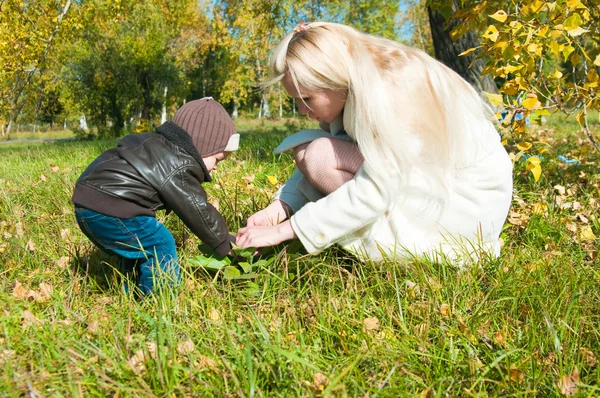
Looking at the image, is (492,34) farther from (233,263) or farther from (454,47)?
(454,47)

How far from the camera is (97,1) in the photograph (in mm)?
10203

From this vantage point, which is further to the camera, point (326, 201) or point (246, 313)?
point (326, 201)

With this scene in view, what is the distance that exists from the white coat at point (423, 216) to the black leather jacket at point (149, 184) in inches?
14.5

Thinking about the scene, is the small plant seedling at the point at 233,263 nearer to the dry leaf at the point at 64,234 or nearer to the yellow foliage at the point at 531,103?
the dry leaf at the point at 64,234

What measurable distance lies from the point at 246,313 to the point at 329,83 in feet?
3.09

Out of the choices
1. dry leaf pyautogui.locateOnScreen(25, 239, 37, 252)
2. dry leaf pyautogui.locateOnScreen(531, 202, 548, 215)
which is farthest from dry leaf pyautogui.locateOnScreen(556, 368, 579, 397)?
dry leaf pyautogui.locateOnScreen(25, 239, 37, 252)

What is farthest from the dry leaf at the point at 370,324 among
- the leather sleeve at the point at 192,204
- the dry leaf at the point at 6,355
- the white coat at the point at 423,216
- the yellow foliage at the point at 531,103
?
the yellow foliage at the point at 531,103

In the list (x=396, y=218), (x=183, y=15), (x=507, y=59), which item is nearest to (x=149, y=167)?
(x=396, y=218)

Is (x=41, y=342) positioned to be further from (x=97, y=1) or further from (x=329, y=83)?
(x=97, y=1)

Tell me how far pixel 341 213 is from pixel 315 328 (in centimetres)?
48

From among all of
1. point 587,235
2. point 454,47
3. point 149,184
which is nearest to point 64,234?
point 149,184

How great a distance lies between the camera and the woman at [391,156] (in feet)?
6.32

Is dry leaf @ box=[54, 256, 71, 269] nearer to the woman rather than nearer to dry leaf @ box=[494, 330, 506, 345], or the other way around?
the woman

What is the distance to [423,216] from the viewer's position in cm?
205
